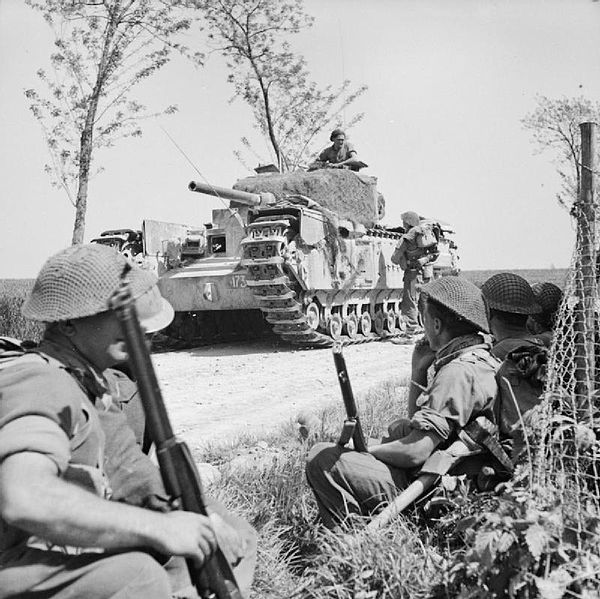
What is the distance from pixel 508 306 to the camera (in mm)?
3887

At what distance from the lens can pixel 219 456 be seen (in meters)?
5.35

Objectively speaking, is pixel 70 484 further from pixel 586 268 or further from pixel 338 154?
pixel 338 154

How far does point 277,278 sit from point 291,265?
1.37 ft

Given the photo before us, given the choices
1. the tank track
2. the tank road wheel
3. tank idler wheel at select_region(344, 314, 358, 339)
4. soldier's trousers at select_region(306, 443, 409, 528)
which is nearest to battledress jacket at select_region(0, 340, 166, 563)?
soldier's trousers at select_region(306, 443, 409, 528)

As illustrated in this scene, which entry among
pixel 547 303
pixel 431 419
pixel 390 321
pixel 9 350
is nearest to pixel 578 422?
pixel 431 419

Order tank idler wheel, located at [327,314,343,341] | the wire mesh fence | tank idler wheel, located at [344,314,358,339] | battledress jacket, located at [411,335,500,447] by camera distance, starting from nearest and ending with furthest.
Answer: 1. the wire mesh fence
2. battledress jacket, located at [411,335,500,447]
3. tank idler wheel, located at [327,314,343,341]
4. tank idler wheel, located at [344,314,358,339]

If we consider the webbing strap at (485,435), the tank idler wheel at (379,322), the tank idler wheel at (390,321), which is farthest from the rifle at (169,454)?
the tank idler wheel at (390,321)

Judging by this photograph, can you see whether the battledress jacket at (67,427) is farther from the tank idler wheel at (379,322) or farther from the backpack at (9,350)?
the tank idler wheel at (379,322)

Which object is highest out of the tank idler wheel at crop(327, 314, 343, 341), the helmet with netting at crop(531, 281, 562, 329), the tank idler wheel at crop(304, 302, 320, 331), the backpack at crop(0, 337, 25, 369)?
the backpack at crop(0, 337, 25, 369)

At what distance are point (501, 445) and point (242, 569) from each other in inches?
Answer: 53.8

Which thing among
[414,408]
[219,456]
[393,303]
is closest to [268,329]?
[393,303]

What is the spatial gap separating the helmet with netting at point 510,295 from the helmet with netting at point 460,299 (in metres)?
0.49

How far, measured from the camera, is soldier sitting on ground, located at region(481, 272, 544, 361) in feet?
12.7

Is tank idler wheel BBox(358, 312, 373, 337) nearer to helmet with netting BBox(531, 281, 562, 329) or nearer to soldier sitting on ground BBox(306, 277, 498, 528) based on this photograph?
helmet with netting BBox(531, 281, 562, 329)
